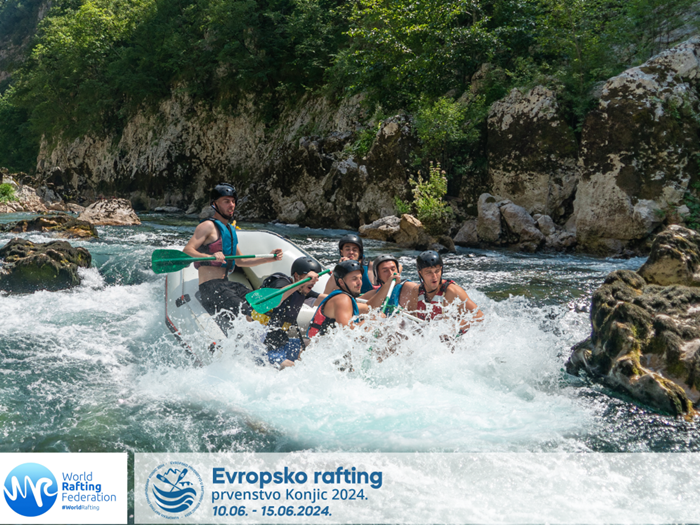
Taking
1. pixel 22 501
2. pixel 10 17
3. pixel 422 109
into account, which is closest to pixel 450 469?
pixel 22 501

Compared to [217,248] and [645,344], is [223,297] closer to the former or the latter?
[217,248]

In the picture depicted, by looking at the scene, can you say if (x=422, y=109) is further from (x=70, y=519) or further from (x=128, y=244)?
(x=70, y=519)

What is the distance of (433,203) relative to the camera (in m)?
10.2

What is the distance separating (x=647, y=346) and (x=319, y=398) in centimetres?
224

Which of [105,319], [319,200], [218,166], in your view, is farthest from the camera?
[218,166]

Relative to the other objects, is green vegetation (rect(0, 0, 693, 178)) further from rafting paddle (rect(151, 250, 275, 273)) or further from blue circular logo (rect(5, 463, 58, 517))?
blue circular logo (rect(5, 463, 58, 517))

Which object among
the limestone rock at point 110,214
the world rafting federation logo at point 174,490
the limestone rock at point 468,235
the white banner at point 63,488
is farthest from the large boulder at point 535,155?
the limestone rock at point 110,214

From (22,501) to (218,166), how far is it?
1809 centimetres

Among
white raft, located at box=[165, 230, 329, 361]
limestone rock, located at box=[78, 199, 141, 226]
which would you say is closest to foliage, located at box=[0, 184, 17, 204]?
limestone rock, located at box=[78, 199, 141, 226]

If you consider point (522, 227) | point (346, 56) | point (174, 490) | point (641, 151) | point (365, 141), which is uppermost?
point (346, 56)

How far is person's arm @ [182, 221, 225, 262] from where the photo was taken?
449 cm

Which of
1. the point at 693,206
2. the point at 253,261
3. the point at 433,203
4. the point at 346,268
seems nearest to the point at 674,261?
the point at 346,268

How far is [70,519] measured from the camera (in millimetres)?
2242

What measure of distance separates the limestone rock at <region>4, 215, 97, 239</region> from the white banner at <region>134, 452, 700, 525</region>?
915 centimetres
